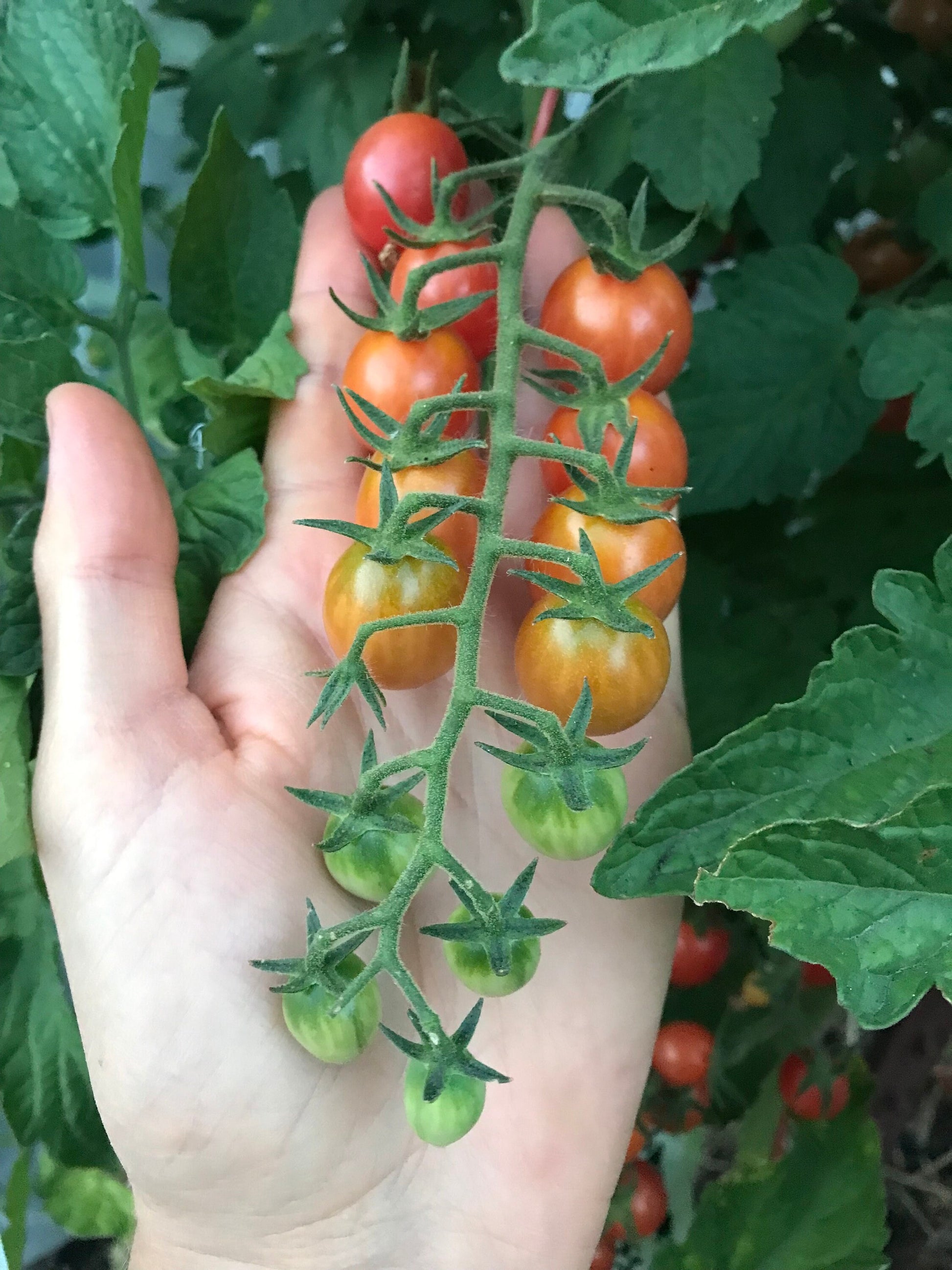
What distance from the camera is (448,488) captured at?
2.29 ft

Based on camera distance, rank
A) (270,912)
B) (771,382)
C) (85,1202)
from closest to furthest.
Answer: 1. (270,912)
2. (771,382)
3. (85,1202)

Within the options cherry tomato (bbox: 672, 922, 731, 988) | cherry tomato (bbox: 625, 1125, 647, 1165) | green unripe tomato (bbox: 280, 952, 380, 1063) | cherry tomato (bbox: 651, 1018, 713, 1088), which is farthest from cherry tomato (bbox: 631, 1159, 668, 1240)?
green unripe tomato (bbox: 280, 952, 380, 1063)

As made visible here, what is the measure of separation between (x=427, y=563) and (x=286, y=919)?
0.29 meters

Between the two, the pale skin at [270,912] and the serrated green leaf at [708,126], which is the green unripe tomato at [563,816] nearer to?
the pale skin at [270,912]

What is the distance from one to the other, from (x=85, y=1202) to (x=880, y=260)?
1.48 metres

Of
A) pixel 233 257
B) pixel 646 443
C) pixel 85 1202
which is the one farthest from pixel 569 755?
pixel 85 1202

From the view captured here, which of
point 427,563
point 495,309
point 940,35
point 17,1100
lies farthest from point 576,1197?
point 940,35

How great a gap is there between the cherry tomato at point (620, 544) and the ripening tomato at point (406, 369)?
12 cm

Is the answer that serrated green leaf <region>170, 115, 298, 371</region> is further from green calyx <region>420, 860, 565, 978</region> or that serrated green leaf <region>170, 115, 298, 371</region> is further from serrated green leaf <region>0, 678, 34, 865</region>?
green calyx <region>420, 860, 565, 978</region>

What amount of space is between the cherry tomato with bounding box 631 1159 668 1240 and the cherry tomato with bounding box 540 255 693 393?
118 centimetres

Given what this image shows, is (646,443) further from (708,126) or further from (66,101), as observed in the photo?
(66,101)

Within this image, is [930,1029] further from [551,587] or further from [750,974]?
[551,587]

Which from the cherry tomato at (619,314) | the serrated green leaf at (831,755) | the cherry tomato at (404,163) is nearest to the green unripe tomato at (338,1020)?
the serrated green leaf at (831,755)

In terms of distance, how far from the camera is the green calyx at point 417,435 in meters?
0.61
